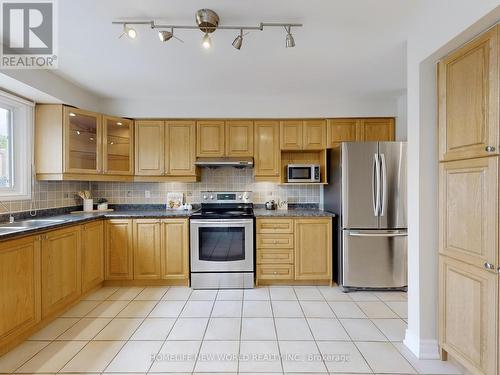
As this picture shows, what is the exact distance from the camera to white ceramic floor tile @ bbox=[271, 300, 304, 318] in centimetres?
251

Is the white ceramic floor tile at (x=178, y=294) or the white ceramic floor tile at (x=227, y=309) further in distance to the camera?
the white ceramic floor tile at (x=178, y=294)

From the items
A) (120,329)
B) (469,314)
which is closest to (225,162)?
(120,329)

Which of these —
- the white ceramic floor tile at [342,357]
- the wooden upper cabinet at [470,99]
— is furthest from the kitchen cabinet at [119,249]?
the wooden upper cabinet at [470,99]

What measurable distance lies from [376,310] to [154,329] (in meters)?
2.13

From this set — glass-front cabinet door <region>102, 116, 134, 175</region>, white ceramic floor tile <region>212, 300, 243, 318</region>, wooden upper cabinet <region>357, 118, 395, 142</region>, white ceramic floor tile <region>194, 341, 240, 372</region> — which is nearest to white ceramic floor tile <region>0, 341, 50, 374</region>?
white ceramic floor tile <region>194, 341, 240, 372</region>

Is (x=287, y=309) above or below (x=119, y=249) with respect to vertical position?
below

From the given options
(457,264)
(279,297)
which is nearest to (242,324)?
(279,297)

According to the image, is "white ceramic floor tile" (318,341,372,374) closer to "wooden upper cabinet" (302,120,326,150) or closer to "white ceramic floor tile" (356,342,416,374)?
"white ceramic floor tile" (356,342,416,374)

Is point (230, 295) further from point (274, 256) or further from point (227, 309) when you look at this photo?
point (274, 256)

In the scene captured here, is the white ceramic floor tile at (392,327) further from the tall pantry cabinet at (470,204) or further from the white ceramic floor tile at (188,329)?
the white ceramic floor tile at (188,329)

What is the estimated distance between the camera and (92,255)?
2.96 meters

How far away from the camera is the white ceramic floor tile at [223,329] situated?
2156mm

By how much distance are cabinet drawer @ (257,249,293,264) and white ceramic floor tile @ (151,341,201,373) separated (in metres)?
1.33

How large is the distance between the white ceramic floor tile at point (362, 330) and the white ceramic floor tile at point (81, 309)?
8.12ft
